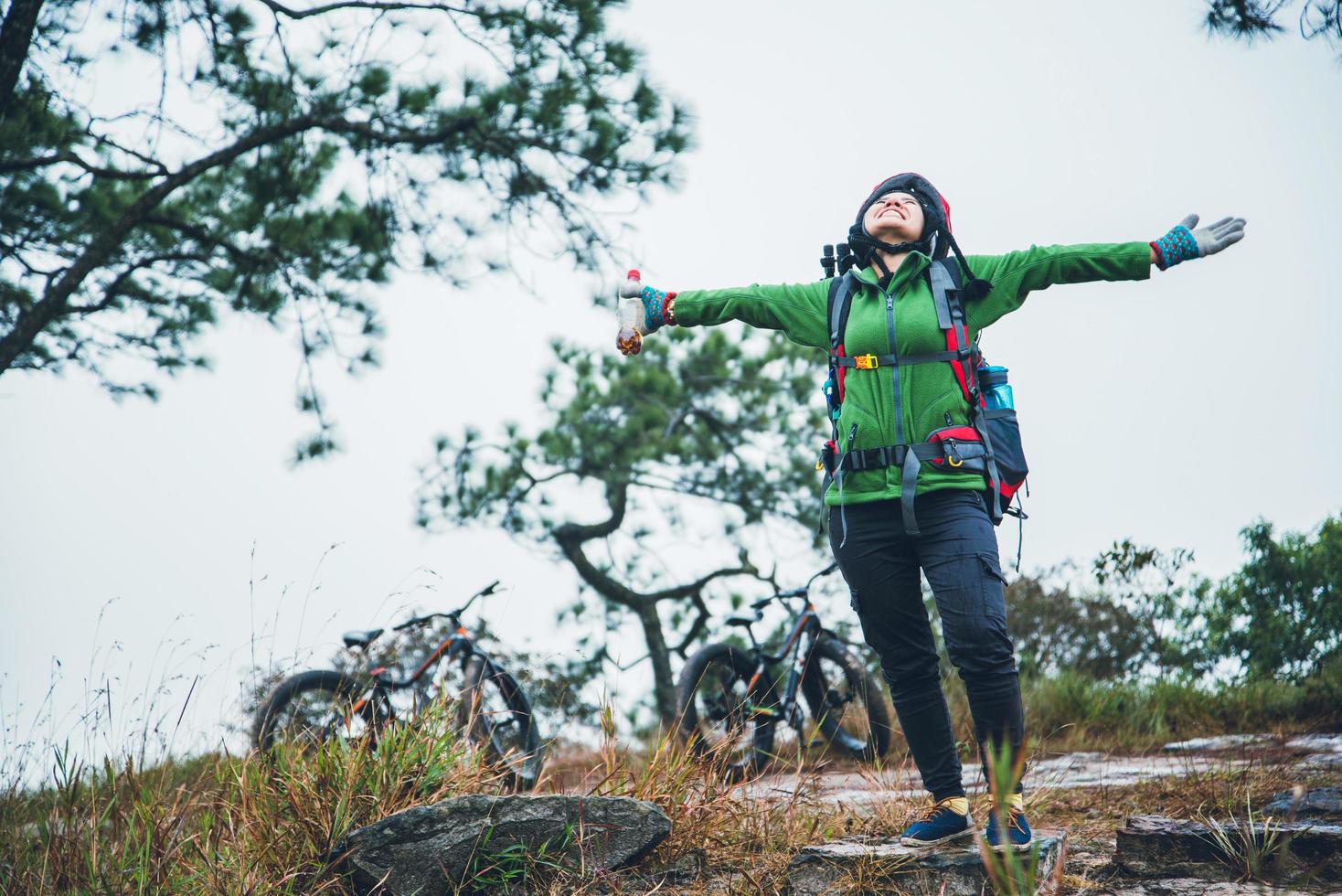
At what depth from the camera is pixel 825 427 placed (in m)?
11.0

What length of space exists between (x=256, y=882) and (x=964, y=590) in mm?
2029

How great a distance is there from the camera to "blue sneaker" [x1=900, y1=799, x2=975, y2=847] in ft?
10.1

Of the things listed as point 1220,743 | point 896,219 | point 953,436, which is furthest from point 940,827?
point 1220,743

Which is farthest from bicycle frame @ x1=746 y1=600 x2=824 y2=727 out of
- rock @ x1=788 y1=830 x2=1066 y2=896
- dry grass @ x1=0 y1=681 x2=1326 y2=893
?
rock @ x1=788 y1=830 x2=1066 y2=896

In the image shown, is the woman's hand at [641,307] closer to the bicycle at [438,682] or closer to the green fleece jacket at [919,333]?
the green fleece jacket at [919,333]

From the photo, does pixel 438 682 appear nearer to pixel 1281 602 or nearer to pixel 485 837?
pixel 485 837

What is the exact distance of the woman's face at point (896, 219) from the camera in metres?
3.22

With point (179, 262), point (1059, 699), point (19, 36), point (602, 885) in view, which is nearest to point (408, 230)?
point (179, 262)

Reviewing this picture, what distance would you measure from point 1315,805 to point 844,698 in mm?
2726

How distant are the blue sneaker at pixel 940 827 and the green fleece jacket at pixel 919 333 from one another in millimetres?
899

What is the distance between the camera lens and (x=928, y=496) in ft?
9.80

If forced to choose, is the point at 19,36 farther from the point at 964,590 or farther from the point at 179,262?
the point at 964,590

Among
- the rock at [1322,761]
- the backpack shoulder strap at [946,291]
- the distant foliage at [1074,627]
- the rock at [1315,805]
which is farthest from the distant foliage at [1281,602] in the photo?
the backpack shoulder strap at [946,291]

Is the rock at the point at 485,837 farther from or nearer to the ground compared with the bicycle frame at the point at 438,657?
nearer to the ground
